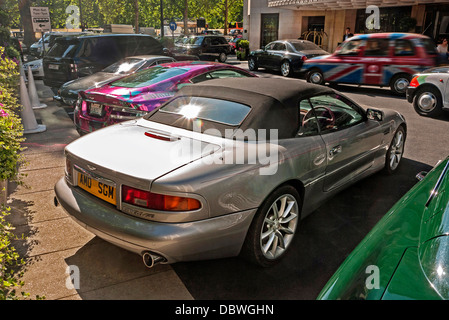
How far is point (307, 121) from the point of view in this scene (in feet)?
12.1

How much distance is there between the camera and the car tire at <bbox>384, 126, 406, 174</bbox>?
5.11 meters

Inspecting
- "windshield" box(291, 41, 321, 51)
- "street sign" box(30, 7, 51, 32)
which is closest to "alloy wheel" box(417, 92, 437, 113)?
"windshield" box(291, 41, 321, 51)

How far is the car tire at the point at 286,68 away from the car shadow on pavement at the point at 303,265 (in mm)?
12675

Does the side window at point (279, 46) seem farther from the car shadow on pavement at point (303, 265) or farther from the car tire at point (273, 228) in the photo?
the car tire at point (273, 228)

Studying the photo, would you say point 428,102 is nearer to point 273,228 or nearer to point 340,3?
point 273,228

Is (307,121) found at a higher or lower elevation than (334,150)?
higher

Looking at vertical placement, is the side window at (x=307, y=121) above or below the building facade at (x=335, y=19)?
below

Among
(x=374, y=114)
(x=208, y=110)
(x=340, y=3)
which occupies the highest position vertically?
(x=340, y=3)

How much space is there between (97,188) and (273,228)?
147cm

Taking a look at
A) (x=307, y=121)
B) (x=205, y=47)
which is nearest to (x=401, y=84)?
(x=307, y=121)

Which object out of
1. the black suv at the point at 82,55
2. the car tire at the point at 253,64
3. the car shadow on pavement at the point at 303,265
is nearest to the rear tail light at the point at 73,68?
the black suv at the point at 82,55

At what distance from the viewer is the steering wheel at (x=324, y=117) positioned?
3764 millimetres

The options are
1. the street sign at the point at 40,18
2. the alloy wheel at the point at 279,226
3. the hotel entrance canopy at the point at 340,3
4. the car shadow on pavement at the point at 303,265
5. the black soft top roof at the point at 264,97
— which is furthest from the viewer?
the hotel entrance canopy at the point at 340,3
